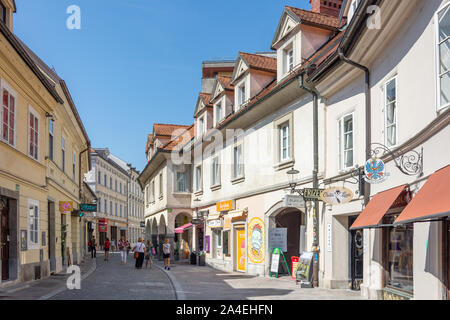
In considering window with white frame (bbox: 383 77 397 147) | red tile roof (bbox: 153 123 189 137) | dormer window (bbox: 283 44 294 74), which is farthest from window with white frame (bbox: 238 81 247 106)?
red tile roof (bbox: 153 123 189 137)

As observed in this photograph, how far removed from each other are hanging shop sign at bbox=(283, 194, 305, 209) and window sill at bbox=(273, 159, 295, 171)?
1.69 metres

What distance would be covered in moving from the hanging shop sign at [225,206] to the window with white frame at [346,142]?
897 centimetres

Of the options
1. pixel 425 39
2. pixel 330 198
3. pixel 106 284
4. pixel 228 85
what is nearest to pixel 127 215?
pixel 228 85

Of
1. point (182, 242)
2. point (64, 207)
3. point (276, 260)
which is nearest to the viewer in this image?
point (276, 260)

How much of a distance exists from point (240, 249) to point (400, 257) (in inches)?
458

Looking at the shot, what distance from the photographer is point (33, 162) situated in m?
15.4

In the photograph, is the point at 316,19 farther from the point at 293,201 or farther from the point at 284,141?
the point at 293,201

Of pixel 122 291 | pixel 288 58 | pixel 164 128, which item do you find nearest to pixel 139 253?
pixel 122 291

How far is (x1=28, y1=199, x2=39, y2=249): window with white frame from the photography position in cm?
1485

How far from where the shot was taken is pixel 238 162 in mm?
21469

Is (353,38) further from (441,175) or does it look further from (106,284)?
(106,284)

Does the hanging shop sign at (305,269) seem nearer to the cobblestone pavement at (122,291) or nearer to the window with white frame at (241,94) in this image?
the cobblestone pavement at (122,291)

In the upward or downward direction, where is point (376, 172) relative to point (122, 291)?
upward

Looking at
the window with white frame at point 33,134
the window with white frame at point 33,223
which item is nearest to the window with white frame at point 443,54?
the window with white frame at point 33,134
